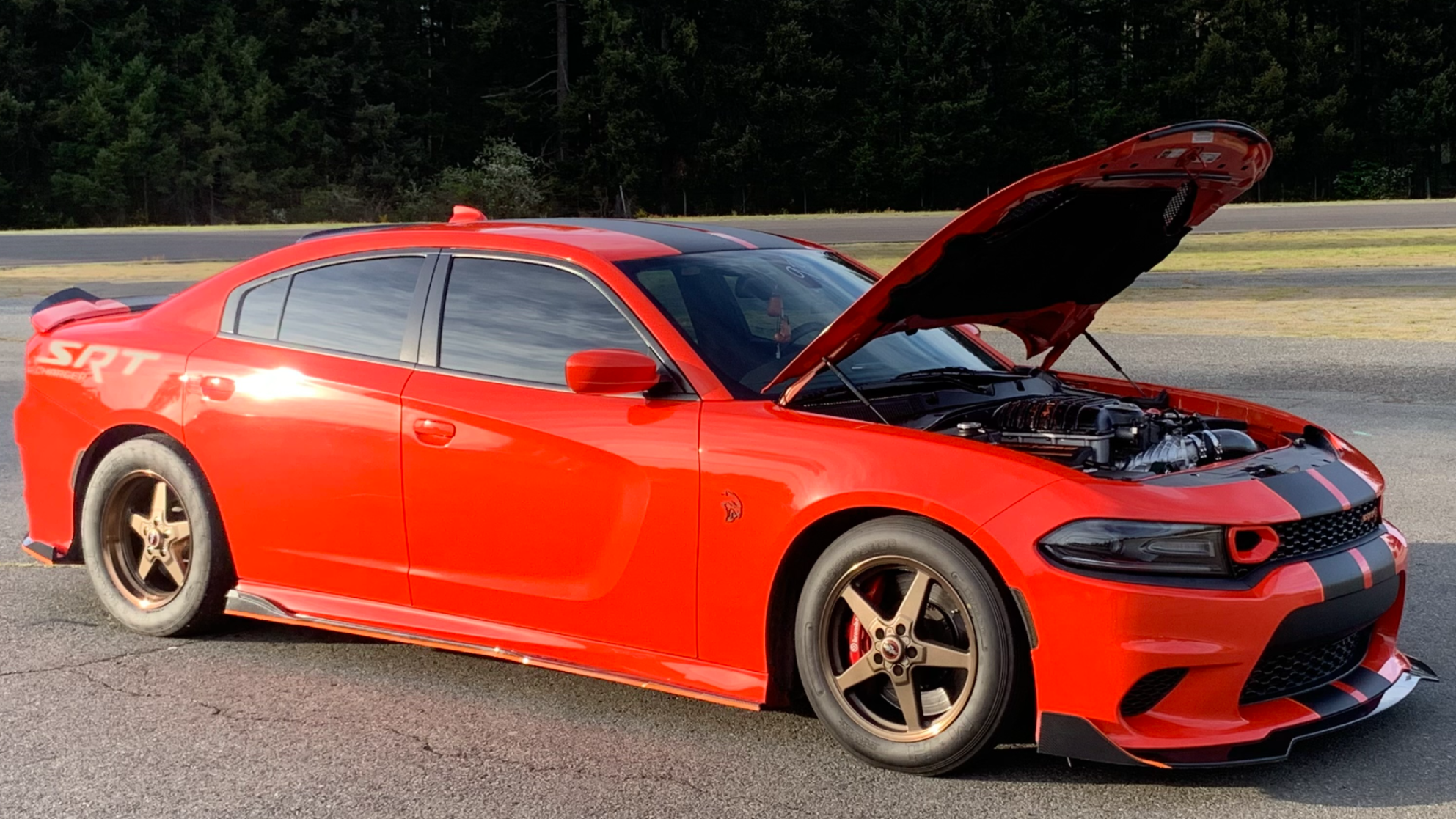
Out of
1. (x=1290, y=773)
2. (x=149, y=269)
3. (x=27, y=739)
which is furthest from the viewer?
(x=149, y=269)

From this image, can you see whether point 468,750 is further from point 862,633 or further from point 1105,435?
point 1105,435

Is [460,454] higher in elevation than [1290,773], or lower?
higher

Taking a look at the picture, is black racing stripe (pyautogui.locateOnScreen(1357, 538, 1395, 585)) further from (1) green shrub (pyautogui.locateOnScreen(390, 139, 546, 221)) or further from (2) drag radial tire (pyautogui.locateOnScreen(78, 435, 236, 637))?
(1) green shrub (pyautogui.locateOnScreen(390, 139, 546, 221))

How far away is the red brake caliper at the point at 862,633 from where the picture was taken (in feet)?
13.1

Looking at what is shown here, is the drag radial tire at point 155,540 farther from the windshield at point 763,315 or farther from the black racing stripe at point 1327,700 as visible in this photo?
the black racing stripe at point 1327,700

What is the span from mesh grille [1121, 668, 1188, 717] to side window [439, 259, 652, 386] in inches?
68.7

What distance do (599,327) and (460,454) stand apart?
594mm

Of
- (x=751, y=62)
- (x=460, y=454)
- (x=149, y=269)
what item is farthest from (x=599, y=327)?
(x=751, y=62)

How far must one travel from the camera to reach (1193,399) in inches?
205

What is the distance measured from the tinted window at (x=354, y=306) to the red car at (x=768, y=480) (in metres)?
0.01

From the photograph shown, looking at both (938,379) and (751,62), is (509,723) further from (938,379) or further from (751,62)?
(751,62)

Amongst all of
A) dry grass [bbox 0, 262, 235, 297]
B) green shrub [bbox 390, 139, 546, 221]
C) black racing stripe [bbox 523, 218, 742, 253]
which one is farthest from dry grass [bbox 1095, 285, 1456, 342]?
green shrub [bbox 390, 139, 546, 221]

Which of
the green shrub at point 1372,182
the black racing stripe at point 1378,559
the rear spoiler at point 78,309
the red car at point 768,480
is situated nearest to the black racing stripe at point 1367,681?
the red car at point 768,480

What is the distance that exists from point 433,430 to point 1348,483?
275 centimetres
